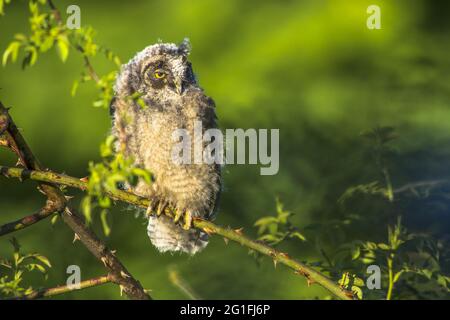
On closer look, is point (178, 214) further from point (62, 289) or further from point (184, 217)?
point (62, 289)

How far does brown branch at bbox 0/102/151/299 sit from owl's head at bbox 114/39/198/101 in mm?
1146

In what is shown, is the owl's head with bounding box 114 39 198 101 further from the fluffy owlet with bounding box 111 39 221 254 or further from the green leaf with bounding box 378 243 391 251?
the green leaf with bounding box 378 243 391 251

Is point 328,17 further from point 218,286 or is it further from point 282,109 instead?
point 218,286

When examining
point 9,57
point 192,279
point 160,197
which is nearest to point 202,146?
point 160,197

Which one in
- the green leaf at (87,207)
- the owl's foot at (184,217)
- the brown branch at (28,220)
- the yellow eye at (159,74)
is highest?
the yellow eye at (159,74)

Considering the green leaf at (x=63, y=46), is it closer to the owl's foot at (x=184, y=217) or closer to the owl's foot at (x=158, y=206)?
the owl's foot at (x=184, y=217)

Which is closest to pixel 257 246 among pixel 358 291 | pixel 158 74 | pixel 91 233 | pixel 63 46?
pixel 358 291

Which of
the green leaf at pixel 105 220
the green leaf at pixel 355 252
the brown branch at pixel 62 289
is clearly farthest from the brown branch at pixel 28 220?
the green leaf at pixel 355 252

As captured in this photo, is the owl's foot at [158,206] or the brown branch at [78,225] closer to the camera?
the brown branch at [78,225]

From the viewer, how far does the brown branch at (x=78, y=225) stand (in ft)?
4.89

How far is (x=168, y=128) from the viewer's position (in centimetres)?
Result: 257

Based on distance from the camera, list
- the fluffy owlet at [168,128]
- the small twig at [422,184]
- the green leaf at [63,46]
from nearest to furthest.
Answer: the green leaf at [63,46] < the small twig at [422,184] < the fluffy owlet at [168,128]

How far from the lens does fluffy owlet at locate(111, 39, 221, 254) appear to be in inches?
101

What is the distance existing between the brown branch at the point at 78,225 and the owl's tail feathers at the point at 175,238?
4.55 ft
